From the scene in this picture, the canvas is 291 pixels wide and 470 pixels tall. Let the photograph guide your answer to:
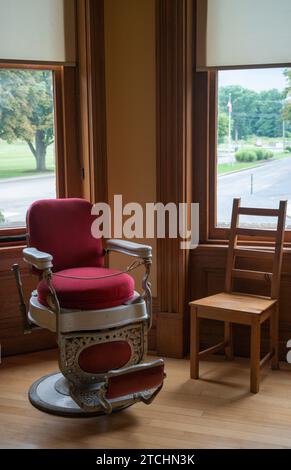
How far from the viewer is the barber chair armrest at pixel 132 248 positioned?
313cm

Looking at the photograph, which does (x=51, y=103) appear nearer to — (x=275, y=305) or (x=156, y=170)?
(x=156, y=170)

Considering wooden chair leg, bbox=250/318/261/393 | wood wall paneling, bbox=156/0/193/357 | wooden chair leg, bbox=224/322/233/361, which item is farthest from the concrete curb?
wooden chair leg, bbox=250/318/261/393

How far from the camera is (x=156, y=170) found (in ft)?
12.5

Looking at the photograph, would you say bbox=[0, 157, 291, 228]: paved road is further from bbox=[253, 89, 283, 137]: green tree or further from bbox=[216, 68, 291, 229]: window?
bbox=[253, 89, 283, 137]: green tree

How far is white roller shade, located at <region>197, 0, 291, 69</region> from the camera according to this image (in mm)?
3551

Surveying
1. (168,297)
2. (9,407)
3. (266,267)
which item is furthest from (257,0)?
(9,407)

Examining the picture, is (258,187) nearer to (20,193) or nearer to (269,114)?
(269,114)

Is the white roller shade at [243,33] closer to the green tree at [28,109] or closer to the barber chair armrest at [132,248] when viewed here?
the green tree at [28,109]

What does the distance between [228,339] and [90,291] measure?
3.97 ft

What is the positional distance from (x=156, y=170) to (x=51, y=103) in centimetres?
83

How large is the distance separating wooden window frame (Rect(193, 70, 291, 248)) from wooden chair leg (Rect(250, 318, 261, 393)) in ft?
2.29

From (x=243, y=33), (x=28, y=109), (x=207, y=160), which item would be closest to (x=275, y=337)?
(x=207, y=160)

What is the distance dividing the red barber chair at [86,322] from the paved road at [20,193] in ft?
2.12

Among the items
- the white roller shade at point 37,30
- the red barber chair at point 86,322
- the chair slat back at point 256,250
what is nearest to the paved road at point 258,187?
the chair slat back at point 256,250
